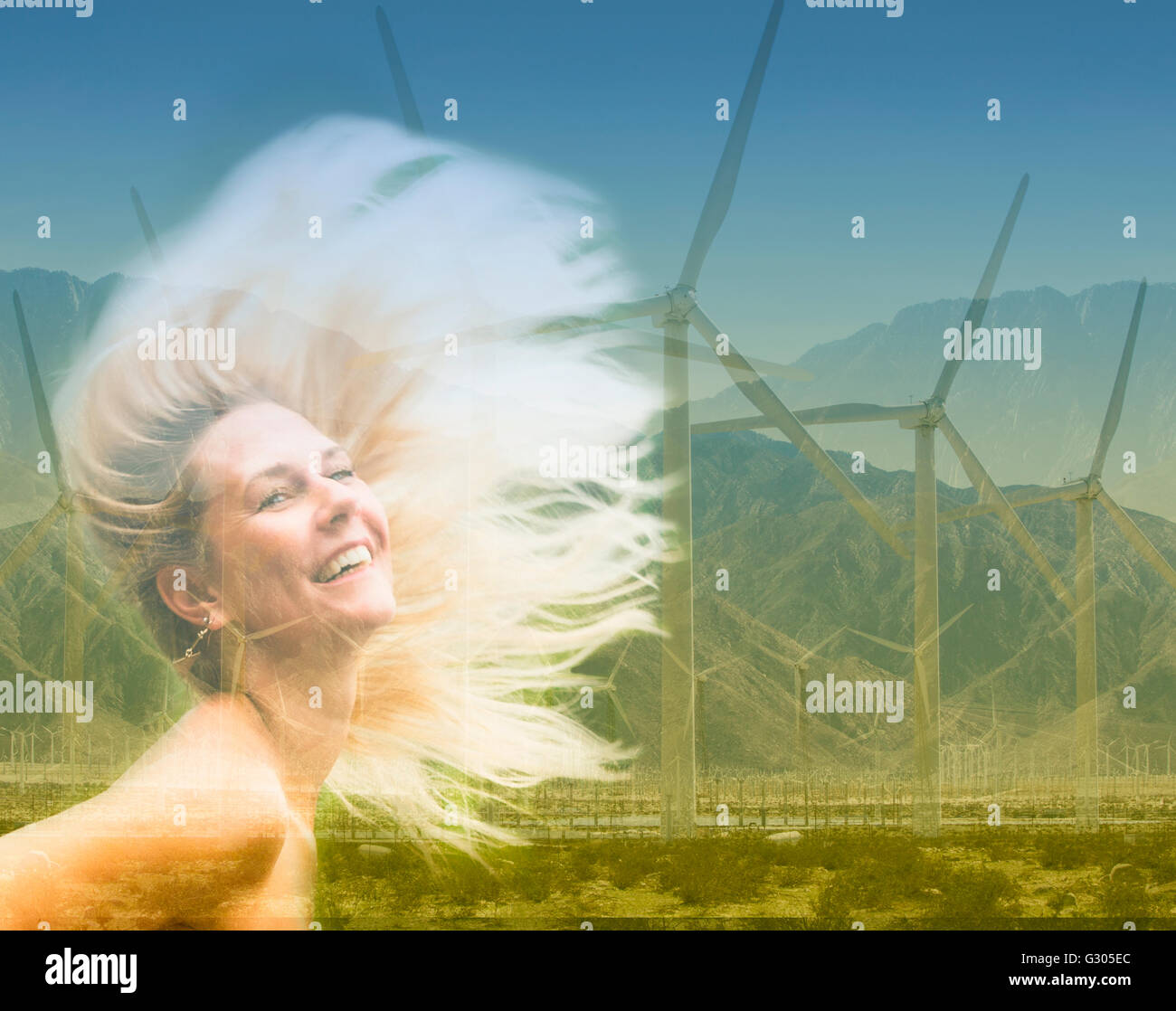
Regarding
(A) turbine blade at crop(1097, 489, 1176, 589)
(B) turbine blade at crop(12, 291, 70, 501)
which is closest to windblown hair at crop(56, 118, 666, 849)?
(B) turbine blade at crop(12, 291, 70, 501)

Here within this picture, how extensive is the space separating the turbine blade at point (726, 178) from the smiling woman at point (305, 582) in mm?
6270

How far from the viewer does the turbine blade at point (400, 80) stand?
18562mm

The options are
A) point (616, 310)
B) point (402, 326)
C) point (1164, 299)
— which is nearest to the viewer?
point (402, 326)

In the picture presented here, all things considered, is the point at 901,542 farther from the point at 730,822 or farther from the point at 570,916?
the point at 730,822

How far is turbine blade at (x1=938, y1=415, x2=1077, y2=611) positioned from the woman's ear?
1739 centimetres

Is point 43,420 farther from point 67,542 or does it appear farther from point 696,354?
point 696,354

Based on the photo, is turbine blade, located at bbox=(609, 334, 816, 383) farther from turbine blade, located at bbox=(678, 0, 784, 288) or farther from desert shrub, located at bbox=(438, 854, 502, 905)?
desert shrub, located at bbox=(438, 854, 502, 905)

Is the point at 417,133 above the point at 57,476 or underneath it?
above

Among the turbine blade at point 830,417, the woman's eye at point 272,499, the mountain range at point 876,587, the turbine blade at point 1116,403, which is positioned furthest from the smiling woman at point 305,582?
the mountain range at point 876,587

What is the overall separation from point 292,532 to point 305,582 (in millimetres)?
787

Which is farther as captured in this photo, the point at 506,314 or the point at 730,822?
the point at 730,822
